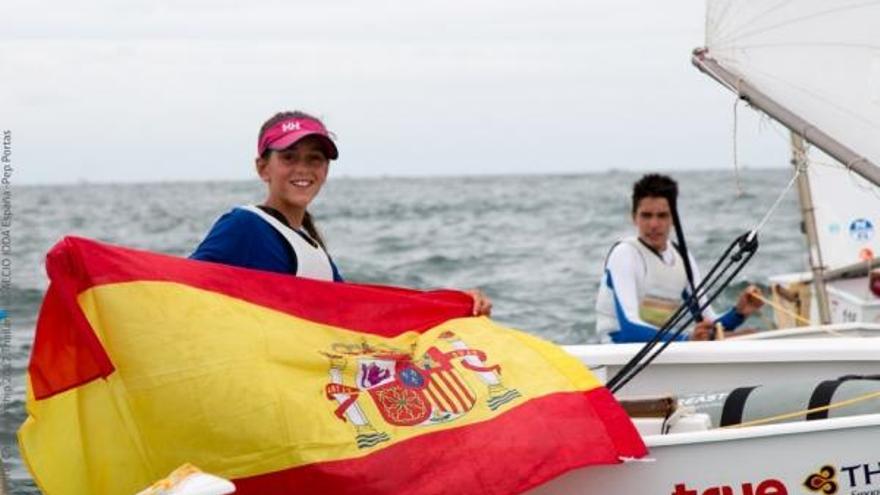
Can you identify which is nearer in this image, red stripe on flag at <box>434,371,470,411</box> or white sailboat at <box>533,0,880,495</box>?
red stripe on flag at <box>434,371,470,411</box>

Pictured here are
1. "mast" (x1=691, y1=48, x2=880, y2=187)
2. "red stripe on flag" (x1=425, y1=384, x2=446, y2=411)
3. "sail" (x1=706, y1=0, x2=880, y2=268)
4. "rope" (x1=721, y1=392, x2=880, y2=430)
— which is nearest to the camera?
"red stripe on flag" (x1=425, y1=384, x2=446, y2=411)

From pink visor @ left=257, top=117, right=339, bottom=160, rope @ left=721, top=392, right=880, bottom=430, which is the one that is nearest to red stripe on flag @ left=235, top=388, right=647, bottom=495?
rope @ left=721, top=392, right=880, bottom=430

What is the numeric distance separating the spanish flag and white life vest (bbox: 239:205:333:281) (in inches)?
5.1

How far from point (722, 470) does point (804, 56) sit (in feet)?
4.57

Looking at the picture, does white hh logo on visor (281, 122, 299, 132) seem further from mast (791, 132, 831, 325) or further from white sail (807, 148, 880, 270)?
white sail (807, 148, 880, 270)

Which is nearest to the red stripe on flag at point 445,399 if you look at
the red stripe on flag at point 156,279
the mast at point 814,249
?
the red stripe on flag at point 156,279

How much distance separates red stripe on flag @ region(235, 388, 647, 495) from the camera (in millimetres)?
3654

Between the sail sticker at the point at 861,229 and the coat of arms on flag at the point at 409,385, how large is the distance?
696 centimetres

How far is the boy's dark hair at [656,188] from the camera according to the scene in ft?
20.4

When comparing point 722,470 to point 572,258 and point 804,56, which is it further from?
point 572,258

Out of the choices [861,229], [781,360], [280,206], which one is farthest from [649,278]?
[861,229]

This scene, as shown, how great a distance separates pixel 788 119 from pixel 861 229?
19.9 feet

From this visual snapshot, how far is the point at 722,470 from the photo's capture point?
4059mm

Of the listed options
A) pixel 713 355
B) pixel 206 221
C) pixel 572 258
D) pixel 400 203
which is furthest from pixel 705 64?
pixel 400 203
